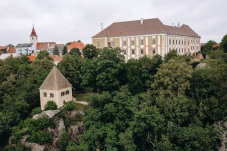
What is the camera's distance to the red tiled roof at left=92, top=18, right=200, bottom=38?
A: 46731 millimetres

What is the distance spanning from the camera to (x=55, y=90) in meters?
30.2

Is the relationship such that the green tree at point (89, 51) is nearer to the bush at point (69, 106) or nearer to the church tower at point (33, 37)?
the bush at point (69, 106)

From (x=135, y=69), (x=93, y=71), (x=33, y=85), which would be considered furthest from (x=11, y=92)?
(x=135, y=69)

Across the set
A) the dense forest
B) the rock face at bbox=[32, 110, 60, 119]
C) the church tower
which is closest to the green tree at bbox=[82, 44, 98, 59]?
the dense forest

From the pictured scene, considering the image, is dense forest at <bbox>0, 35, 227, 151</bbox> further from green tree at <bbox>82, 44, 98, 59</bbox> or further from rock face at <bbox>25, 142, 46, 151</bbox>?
green tree at <bbox>82, 44, 98, 59</bbox>

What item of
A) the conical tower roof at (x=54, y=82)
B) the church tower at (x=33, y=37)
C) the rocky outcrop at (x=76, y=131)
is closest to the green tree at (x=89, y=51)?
the conical tower roof at (x=54, y=82)

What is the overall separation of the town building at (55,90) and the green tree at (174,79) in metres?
13.1

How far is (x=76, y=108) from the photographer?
30.6m

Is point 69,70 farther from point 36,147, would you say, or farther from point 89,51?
point 36,147

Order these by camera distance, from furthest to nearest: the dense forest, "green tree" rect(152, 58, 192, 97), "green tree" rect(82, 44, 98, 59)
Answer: "green tree" rect(82, 44, 98, 59), "green tree" rect(152, 58, 192, 97), the dense forest

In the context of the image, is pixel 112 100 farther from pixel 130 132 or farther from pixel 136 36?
pixel 136 36

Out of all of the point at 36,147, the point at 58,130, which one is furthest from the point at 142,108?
the point at 36,147

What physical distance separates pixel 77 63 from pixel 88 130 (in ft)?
51.1

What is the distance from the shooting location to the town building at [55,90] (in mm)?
30359
